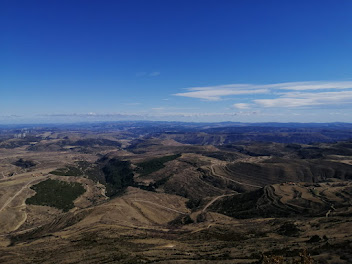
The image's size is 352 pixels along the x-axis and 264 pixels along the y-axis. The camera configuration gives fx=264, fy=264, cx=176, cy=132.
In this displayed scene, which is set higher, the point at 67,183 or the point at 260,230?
the point at 260,230

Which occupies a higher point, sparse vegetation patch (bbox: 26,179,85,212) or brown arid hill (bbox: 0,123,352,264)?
brown arid hill (bbox: 0,123,352,264)

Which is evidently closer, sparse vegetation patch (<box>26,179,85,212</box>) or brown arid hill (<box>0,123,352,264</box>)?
brown arid hill (<box>0,123,352,264</box>)

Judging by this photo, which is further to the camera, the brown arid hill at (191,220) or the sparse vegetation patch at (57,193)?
the sparse vegetation patch at (57,193)

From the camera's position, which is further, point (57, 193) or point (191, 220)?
point (57, 193)

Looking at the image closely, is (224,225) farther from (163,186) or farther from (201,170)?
(201,170)

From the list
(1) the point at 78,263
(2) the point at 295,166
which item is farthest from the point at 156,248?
(2) the point at 295,166

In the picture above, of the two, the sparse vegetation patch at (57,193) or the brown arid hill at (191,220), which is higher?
the brown arid hill at (191,220)

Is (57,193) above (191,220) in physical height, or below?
below

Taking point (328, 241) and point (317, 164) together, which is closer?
point (328, 241)

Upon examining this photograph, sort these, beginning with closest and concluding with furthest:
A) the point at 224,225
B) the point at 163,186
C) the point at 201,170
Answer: the point at 224,225 → the point at 163,186 → the point at 201,170

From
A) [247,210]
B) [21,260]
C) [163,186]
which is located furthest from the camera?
[163,186]
